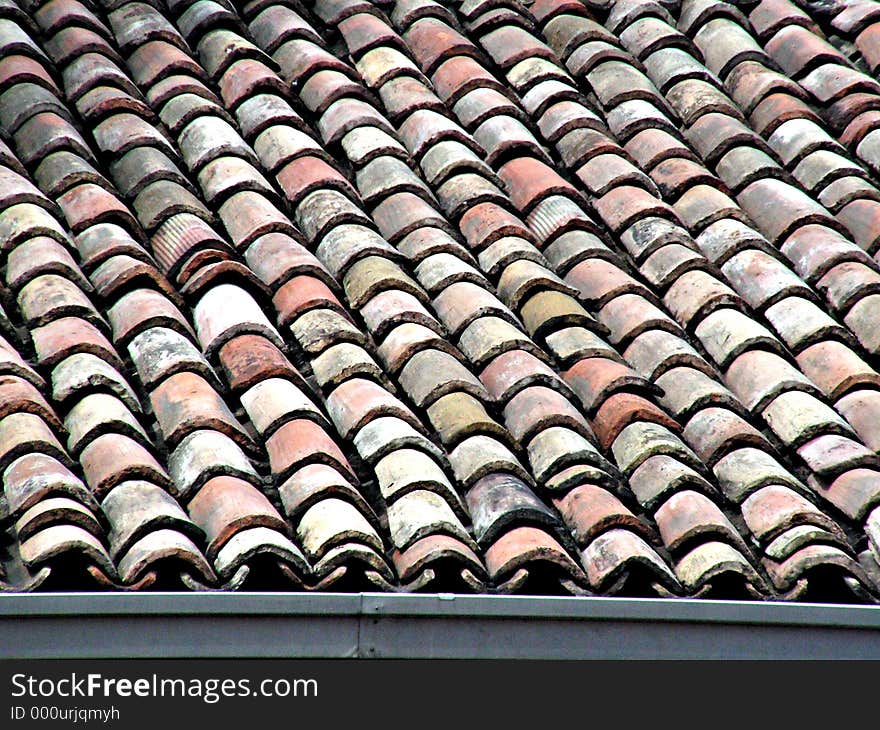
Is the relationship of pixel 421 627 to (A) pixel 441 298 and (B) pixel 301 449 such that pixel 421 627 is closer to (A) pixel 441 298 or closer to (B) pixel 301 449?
(B) pixel 301 449

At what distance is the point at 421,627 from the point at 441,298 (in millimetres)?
1444

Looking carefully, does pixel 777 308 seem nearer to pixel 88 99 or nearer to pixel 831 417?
pixel 831 417

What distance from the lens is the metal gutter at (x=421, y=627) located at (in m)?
3.30

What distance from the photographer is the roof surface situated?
3627mm

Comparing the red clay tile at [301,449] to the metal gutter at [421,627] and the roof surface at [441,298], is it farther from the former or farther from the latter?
the metal gutter at [421,627]

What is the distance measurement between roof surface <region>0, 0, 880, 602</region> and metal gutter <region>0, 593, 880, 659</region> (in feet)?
0.22

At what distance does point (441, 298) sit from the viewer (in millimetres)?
4578

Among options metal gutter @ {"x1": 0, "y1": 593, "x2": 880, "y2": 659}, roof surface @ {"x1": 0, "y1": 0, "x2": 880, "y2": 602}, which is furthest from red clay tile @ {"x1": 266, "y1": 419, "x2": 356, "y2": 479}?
metal gutter @ {"x1": 0, "y1": 593, "x2": 880, "y2": 659}

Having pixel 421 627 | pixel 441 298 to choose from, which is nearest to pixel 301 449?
pixel 421 627

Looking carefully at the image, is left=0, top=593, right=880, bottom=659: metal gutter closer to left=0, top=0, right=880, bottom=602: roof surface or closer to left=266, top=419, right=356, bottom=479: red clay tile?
left=0, top=0, right=880, bottom=602: roof surface

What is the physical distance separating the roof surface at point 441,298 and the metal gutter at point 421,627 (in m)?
0.07

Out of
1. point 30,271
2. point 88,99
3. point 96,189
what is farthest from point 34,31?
point 30,271

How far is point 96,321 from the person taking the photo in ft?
13.8

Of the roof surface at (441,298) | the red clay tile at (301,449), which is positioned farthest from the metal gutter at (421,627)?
the red clay tile at (301,449)
